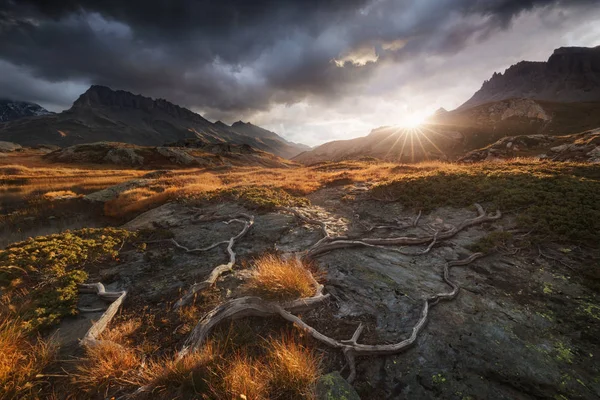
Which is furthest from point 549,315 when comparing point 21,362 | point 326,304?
point 21,362

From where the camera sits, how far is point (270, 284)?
690cm

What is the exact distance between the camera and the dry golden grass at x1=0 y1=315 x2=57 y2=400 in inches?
164

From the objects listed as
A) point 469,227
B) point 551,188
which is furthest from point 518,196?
point 469,227

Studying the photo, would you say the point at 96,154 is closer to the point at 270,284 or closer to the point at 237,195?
the point at 237,195

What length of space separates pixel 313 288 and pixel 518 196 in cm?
1127

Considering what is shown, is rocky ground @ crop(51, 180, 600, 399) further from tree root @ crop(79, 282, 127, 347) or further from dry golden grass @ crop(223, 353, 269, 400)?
dry golden grass @ crop(223, 353, 269, 400)

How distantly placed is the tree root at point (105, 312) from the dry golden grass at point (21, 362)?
57 centimetres

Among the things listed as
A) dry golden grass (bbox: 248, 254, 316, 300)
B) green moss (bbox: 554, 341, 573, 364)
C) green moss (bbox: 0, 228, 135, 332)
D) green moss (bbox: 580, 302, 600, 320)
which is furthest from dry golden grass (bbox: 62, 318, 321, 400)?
green moss (bbox: 580, 302, 600, 320)

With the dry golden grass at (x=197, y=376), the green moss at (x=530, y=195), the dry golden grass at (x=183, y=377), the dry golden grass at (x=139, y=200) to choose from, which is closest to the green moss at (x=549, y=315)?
the green moss at (x=530, y=195)

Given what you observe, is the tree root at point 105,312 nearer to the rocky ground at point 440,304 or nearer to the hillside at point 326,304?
the hillside at point 326,304

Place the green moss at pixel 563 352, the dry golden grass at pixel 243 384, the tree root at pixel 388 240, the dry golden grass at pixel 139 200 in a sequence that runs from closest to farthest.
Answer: the dry golden grass at pixel 243 384 < the green moss at pixel 563 352 < the tree root at pixel 388 240 < the dry golden grass at pixel 139 200

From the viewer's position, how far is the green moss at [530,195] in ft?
30.9

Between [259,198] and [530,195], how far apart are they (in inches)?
577

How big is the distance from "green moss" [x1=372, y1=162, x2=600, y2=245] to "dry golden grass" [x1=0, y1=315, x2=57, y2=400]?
1432 cm
